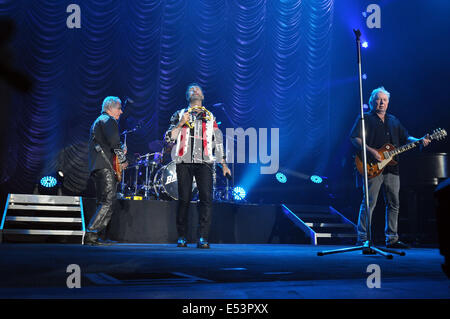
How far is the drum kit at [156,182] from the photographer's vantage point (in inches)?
287

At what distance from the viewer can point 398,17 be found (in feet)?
28.1

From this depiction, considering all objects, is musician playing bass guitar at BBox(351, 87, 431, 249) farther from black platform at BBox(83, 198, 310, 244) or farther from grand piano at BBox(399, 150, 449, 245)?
black platform at BBox(83, 198, 310, 244)

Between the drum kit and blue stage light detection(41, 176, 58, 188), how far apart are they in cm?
129

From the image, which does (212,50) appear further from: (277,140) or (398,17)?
(398,17)

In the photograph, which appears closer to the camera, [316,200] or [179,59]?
[316,200]

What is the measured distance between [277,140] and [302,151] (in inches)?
24.1

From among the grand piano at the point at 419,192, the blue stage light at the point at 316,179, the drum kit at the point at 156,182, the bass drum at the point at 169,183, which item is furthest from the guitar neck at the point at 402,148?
the blue stage light at the point at 316,179

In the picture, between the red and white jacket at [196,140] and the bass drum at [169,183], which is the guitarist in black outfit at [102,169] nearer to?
the red and white jacket at [196,140]

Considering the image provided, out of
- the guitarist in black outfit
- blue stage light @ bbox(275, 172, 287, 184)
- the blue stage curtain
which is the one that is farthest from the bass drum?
blue stage light @ bbox(275, 172, 287, 184)

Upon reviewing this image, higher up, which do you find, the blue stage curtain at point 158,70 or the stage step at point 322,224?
the blue stage curtain at point 158,70

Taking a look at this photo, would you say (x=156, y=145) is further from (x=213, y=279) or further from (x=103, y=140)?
(x=213, y=279)

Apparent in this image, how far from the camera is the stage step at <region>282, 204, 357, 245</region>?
21.8 feet

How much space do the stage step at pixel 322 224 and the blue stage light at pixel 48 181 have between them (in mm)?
4302
